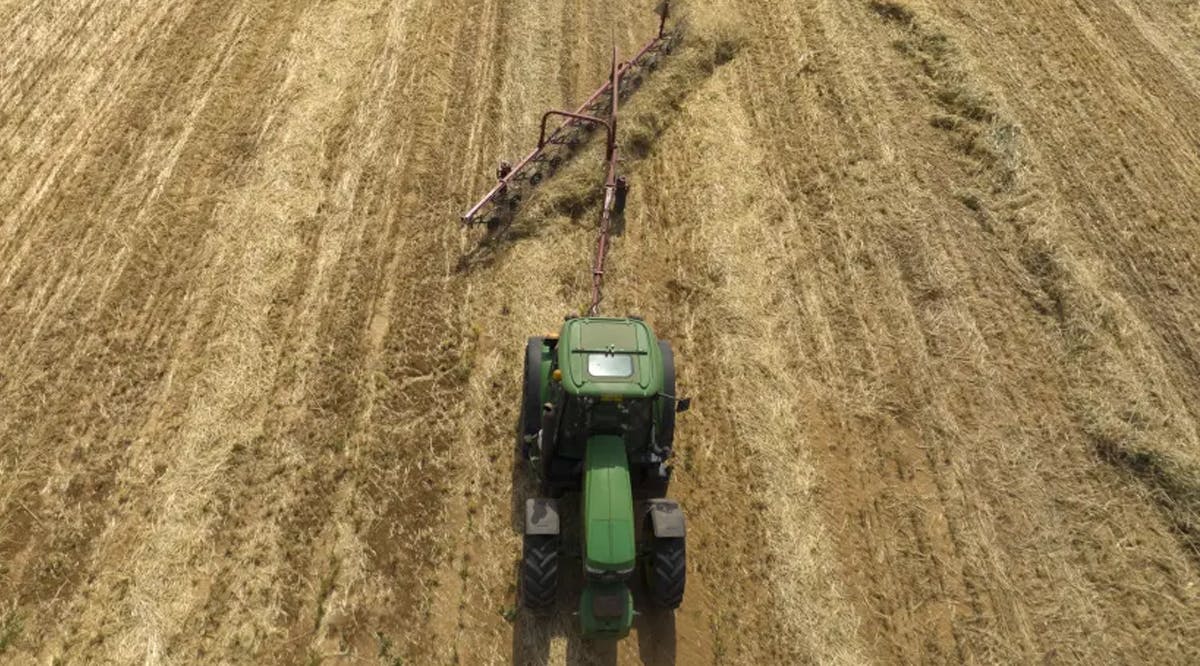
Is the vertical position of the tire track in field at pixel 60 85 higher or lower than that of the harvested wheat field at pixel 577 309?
lower

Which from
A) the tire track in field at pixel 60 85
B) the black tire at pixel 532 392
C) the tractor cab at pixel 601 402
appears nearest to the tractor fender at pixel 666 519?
the tractor cab at pixel 601 402

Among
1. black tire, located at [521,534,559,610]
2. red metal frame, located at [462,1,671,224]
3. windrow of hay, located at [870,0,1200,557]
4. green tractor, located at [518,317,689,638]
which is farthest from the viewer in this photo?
red metal frame, located at [462,1,671,224]

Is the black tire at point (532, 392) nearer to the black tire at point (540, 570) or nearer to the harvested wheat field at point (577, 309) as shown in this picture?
the harvested wheat field at point (577, 309)

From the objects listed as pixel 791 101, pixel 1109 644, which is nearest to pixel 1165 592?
pixel 1109 644

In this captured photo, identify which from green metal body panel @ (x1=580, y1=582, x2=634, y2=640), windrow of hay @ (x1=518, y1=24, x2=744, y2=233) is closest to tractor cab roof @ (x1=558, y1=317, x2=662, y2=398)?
green metal body panel @ (x1=580, y1=582, x2=634, y2=640)

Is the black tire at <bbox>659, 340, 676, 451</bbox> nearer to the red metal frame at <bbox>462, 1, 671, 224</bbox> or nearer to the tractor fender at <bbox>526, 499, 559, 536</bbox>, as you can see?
the tractor fender at <bbox>526, 499, 559, 536</bbox>

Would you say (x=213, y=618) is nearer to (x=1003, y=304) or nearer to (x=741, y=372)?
(x=741, y=372)
